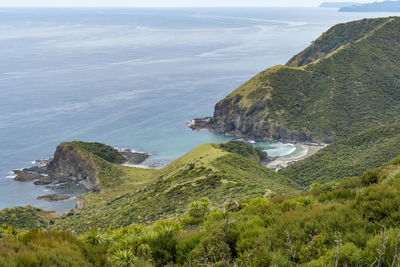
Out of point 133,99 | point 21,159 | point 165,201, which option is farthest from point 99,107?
point 165,201

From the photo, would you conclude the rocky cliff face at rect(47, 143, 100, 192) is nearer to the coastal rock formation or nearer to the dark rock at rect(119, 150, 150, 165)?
the dark rock at rect(119, 150, 150, 165)

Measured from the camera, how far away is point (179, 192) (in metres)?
46.8

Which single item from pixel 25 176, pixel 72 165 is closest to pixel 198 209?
pixel 72 165

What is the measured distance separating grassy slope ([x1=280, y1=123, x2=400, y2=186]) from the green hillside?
15423 millimetres

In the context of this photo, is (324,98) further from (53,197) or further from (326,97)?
(53,197)

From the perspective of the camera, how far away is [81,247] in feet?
33.8

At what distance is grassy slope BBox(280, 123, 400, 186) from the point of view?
57000mm

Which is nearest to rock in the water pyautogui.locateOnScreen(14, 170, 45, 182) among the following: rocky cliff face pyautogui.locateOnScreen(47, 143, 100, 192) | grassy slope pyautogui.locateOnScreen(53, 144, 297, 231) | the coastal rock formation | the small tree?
rocky cliff face pyautogui.locateOnScreen(47, 143, 100, 192)

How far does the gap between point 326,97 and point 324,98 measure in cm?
59

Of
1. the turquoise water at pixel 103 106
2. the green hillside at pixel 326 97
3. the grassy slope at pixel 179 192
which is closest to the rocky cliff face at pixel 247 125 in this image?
the green hillside at pixel 326 97

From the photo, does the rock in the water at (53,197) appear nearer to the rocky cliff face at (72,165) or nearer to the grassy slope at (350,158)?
the rocky cliff face at (72,165)

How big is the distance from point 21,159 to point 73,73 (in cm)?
9555

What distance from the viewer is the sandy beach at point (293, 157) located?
3083 inches

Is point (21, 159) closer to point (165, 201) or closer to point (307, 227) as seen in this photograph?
point (165, 201)
